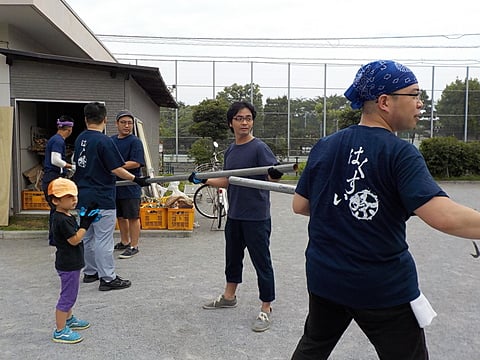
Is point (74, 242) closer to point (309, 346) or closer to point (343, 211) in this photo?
point (309, 346)

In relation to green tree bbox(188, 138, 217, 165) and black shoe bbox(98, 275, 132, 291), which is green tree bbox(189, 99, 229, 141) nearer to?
green tree bbox(188, 138, 217, 165)

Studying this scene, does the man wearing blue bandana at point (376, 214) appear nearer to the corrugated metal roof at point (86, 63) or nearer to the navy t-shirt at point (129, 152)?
the navy t-shirt at point (129, 152)

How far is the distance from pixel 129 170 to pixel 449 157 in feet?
52.1

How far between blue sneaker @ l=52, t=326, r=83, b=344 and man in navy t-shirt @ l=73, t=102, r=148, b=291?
1.11 meters

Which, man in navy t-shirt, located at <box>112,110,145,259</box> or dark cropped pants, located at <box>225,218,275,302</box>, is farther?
man in navy t-shirt, located at <box>112,110,145,259</box>

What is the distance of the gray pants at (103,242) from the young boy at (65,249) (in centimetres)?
92

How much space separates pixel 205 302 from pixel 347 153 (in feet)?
9.25

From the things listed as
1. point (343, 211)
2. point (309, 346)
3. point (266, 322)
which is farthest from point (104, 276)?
point (343, 211)

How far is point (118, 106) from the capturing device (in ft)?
26.5

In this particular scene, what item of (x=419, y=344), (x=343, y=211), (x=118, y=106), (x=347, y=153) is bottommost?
(x=419, y=344)

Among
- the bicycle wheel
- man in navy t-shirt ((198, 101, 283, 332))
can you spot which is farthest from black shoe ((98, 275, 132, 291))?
the bicycle wheel

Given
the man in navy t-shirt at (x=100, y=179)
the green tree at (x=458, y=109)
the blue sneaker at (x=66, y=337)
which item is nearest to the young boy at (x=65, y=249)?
the blue sneaker at (x=66, y=337)

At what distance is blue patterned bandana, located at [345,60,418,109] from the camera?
5.65 ft

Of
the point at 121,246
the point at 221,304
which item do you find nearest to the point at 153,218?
the point at 121,246
